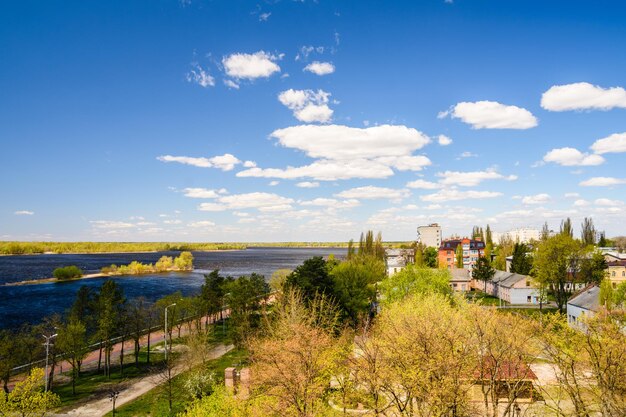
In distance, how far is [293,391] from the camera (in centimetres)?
2181

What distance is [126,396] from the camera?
122ft

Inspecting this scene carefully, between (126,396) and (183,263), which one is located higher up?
(183,263)

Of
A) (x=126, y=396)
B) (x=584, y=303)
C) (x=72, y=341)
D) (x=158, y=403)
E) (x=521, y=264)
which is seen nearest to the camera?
(x=158, y=403)

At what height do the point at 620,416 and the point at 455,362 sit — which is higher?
the point at 455,362

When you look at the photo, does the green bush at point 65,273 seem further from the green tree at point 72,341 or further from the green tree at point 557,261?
the green tree at point 557,261

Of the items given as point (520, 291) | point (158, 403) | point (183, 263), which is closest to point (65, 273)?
point (183, 263)

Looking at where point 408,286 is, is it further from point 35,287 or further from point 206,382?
point 35,287

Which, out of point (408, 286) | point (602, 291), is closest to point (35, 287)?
point (408, 286)

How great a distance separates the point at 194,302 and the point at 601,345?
51.4 metres

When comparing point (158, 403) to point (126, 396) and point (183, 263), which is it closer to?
point (126, 396)

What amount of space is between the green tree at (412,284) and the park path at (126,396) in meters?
26.2

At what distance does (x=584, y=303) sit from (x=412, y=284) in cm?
2351

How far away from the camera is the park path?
109ft

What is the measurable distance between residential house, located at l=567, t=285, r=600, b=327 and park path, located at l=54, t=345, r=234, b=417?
4923cm
